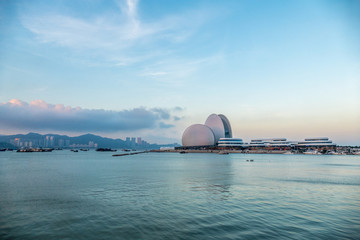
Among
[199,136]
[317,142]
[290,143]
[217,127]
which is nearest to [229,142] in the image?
[217,127]

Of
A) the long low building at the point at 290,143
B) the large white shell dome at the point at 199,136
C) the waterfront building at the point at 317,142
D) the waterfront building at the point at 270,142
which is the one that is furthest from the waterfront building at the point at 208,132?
the waterfront building at the point at 317,142

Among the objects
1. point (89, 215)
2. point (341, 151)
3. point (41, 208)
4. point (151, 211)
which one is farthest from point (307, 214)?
point (341, 151)

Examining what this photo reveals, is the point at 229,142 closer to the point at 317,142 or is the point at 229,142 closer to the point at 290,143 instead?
the point at 290,143

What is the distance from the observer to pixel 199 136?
138 m

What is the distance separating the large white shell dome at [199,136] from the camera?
Result: 136750 mm

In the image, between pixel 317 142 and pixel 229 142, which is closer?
pixel 317 142

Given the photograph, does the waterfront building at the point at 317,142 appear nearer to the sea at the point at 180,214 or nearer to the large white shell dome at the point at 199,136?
the large white shell dome at the point at 199,136

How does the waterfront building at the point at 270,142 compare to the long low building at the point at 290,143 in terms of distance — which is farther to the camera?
the waterfront building at the point at 270,142

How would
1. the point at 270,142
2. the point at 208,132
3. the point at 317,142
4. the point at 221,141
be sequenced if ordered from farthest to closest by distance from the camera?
1. the point at 208,132
2. the point at 221,141
3. the point at 270,142
4. the point at 317,142

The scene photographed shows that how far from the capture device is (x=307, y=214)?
40.4 ft

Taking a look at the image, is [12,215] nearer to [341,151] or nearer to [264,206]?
[264,206]

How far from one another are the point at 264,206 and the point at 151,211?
6485 millimetres

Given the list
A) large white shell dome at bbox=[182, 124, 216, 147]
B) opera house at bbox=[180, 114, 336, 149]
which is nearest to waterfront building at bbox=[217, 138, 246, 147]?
opera house at bbox=[180, 114, 336, 149]

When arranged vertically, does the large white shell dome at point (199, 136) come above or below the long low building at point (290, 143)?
above
